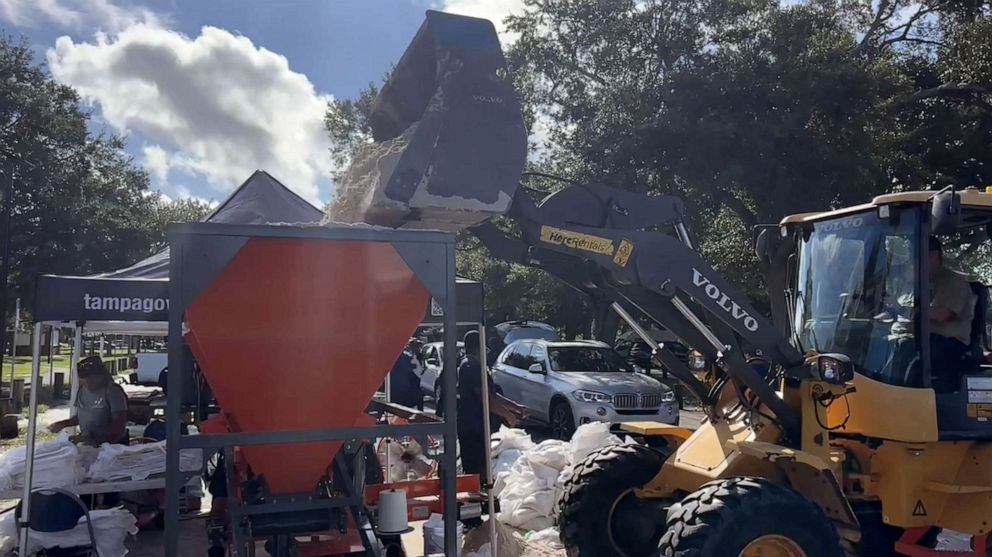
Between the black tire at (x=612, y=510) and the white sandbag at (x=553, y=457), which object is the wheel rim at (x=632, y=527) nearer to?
the black tire at (x=612, y=510)

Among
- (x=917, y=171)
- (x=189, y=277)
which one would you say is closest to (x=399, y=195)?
(x=189, y=277)

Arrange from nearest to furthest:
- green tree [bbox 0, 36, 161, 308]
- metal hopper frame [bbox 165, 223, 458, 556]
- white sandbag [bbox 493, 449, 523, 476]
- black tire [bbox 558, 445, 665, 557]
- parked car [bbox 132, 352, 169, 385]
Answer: metal hopper frame [bbox 165, 223, 458, 556] < black tire [bbox 558, 445, 665, 557] < white sandbag [bbox 493, 449, 523, 476] < parked car [bbox 132, 352, 169, 385] < green tree [bbox 0, 36, 161, 308]

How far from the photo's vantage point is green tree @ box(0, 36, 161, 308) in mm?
23859

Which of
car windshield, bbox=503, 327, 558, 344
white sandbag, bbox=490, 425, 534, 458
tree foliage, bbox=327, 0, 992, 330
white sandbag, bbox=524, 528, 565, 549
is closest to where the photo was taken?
white sandbag, bbox=524, 528, 565, 549

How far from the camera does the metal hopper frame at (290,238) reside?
12.1ft

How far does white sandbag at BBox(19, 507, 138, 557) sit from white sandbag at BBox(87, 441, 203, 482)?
299 mm

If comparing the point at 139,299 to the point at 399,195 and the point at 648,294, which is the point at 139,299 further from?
the point at 648,294

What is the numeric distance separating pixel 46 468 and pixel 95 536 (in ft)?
2.15

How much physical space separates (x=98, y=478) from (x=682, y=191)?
558 inches

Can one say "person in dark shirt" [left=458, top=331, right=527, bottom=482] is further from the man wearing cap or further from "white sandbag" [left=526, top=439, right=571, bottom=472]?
the man wearing cap

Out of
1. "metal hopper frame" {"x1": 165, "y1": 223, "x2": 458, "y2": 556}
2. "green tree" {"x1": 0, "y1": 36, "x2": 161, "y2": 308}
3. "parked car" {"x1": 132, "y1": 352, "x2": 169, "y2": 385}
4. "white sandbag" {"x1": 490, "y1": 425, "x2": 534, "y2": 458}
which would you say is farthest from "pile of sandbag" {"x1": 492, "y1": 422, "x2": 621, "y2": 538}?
"green tree" {"x1": 0, "y1": 36, "x2": 161, "y2": 308}

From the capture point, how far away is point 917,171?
17.2 m

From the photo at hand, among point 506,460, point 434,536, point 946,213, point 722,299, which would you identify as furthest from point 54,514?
point 946,213

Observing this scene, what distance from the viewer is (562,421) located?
43.9 ft
